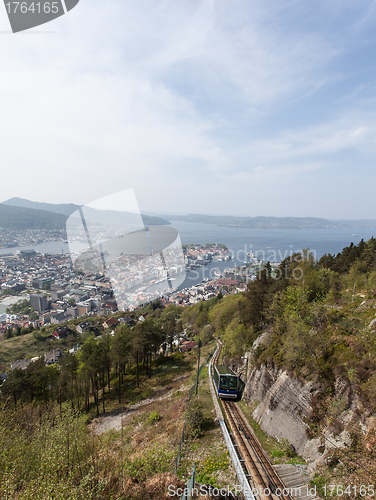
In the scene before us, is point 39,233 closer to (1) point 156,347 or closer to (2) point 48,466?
(1) point 156,347

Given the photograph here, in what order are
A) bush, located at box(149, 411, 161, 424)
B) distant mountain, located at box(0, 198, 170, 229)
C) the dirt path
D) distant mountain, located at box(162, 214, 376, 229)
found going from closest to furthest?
bush, located at box(149, 411, 161, 424), the dirt path, distant mountain, located at box(0, 198, 170, 229), distant mountain, located at box(162, 214, 376, 229)

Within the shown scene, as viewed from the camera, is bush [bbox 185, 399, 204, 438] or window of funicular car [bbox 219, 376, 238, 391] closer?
bush [bbox 185, 399, 204, 438]

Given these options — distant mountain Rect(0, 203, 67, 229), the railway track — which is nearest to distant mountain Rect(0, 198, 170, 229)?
Answer: distant mountain Rect(0, 203, 67, 229)

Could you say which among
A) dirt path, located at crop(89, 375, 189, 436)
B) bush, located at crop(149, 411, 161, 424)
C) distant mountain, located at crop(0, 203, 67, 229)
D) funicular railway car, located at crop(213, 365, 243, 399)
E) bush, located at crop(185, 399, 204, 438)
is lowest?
dirt path, located at crop(89, 375, 189, 436)

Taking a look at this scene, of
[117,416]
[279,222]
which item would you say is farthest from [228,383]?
[279,222]

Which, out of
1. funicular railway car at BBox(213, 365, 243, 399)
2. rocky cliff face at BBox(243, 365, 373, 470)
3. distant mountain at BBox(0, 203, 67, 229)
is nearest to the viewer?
rocky cliff face at BBox(243, 365, 373, 470)

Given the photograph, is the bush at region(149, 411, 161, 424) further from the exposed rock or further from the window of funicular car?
the exposed rock

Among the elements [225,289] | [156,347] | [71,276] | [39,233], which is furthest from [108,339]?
[39,233]

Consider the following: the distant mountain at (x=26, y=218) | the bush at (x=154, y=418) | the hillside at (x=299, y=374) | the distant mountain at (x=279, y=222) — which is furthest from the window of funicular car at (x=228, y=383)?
the distant mountain at (x=279, y=222)
